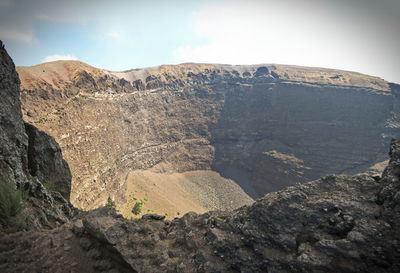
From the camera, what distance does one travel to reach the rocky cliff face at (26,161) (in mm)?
7992

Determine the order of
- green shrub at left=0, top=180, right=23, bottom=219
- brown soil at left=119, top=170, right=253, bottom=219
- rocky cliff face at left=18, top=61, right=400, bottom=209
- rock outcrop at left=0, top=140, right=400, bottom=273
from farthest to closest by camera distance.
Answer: brown soil at left=119, top=170, right=253, bottom=219 < rocky cliff face at left=18, top=61, right=400, bottom=209 < green shrub at left=0, top=180, right=23, bottom=219 < rock outcrop at left=0, top=140, right=400, bottom=273

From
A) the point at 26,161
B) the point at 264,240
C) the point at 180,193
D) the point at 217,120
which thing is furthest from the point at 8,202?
the point at 217,120

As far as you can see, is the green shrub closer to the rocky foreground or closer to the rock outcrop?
the rocky foreground

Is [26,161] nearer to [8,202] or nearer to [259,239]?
[8,202]

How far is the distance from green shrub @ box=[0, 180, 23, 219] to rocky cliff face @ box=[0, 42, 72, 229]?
0.12 metres

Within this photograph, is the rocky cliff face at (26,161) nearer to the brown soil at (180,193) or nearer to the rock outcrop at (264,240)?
the rock outcrop at (264,240)

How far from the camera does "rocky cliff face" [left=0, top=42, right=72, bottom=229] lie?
7.99 metres

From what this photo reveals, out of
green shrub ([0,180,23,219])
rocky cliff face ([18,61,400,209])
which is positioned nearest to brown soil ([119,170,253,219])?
rocky cliff face ([18,61,400,209])

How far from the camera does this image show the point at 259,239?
5910 millimetres

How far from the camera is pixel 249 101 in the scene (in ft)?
229

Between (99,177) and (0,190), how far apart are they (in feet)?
85.3

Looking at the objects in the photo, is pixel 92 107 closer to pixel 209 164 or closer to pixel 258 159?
pixel 209 164

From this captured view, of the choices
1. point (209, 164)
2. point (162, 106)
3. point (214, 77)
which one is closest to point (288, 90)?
point (214, 77)

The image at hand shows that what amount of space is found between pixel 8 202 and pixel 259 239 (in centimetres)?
711
